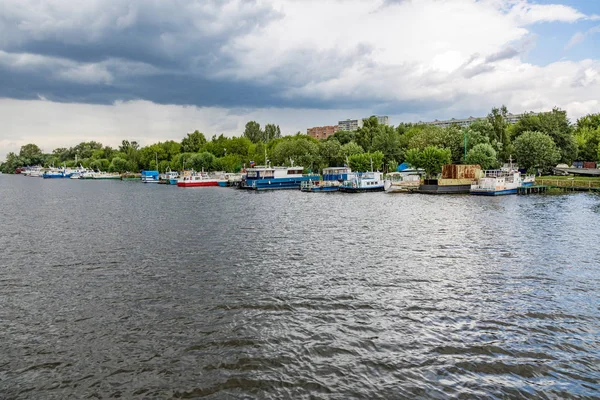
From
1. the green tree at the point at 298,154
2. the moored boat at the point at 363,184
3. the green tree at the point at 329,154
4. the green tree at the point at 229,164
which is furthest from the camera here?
the green tree at the point at 229,164

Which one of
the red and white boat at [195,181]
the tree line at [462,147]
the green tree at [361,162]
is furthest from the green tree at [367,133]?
the red and white boat at [195,181]

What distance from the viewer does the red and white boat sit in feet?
474

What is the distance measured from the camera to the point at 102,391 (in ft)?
42.4

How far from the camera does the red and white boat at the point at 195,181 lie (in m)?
145

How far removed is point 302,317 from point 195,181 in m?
133

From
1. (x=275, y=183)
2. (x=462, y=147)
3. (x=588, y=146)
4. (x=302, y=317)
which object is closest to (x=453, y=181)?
(x=462, y=147)

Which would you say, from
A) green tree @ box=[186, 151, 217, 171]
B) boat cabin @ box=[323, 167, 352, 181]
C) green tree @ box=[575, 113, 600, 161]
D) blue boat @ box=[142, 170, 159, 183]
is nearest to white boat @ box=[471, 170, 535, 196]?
boat cabin @ box=[323, 167, 352, 181]

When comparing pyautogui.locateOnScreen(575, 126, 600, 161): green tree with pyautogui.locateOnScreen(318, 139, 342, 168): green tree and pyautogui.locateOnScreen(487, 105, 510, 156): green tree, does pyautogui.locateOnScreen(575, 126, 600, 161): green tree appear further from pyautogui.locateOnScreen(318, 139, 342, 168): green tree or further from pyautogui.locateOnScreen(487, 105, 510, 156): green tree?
pyautogui.locateOnScreen(318, 139, 342, 168): green tree

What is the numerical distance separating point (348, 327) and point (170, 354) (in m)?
7.39

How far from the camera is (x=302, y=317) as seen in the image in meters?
18.8

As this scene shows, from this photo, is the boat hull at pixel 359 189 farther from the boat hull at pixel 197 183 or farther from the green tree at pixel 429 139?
the boat hull at pixel 197 183

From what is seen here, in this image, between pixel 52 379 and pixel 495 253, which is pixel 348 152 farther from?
pixel 52 379

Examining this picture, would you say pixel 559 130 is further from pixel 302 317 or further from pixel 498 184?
pixel 302 317

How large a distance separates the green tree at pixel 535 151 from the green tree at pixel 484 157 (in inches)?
243
